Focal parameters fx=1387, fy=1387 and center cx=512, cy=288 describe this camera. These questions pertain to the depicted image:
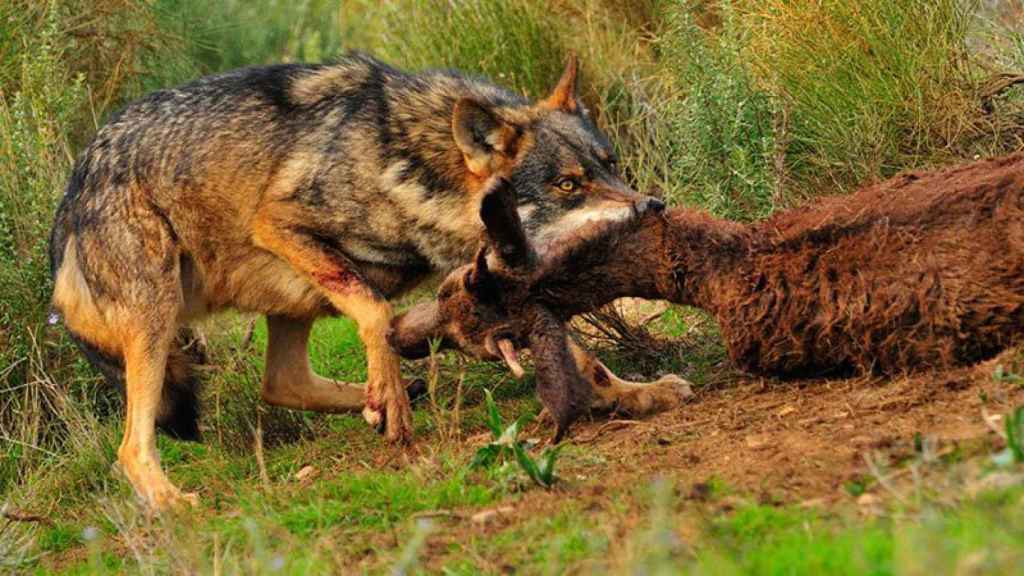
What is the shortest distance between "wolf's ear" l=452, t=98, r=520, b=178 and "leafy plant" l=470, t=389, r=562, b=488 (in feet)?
4.88

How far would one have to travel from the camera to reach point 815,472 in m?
4.59

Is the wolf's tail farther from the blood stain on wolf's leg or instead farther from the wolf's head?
the wolf's head

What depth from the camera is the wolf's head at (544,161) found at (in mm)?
6523

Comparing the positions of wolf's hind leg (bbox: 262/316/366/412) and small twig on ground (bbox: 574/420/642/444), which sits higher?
small twig on ground (bbox: 574/420/642/444)

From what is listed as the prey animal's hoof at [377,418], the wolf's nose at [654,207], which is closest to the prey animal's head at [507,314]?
the wolf's nose at [654,207]

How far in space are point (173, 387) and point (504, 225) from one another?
235 centimetres

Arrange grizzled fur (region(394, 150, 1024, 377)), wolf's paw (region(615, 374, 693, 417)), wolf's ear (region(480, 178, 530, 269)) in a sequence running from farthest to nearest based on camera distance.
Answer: wolf's paw (region(615, 374, 693, 417)) < wolf's ear (region(480, 178, 530, 269)) < grizzled fur (region(394, 150, 1024, 377))

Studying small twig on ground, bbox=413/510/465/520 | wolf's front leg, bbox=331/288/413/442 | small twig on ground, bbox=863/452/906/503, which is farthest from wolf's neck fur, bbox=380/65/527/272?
small twig on ground, bbox=863/452/906/503

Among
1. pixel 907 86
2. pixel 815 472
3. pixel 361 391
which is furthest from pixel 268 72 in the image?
pixel 815 472

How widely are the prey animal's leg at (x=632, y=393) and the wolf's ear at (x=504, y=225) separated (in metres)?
0.70

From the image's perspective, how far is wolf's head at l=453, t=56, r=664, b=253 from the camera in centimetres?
652

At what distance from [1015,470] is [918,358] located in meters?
1.59

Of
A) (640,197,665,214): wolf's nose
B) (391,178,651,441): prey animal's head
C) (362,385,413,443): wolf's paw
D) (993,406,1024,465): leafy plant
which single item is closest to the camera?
(993,406,1024,465): leafy plant

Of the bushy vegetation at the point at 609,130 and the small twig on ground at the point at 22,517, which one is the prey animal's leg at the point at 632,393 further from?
the small twig on ground at the point at 22,517
